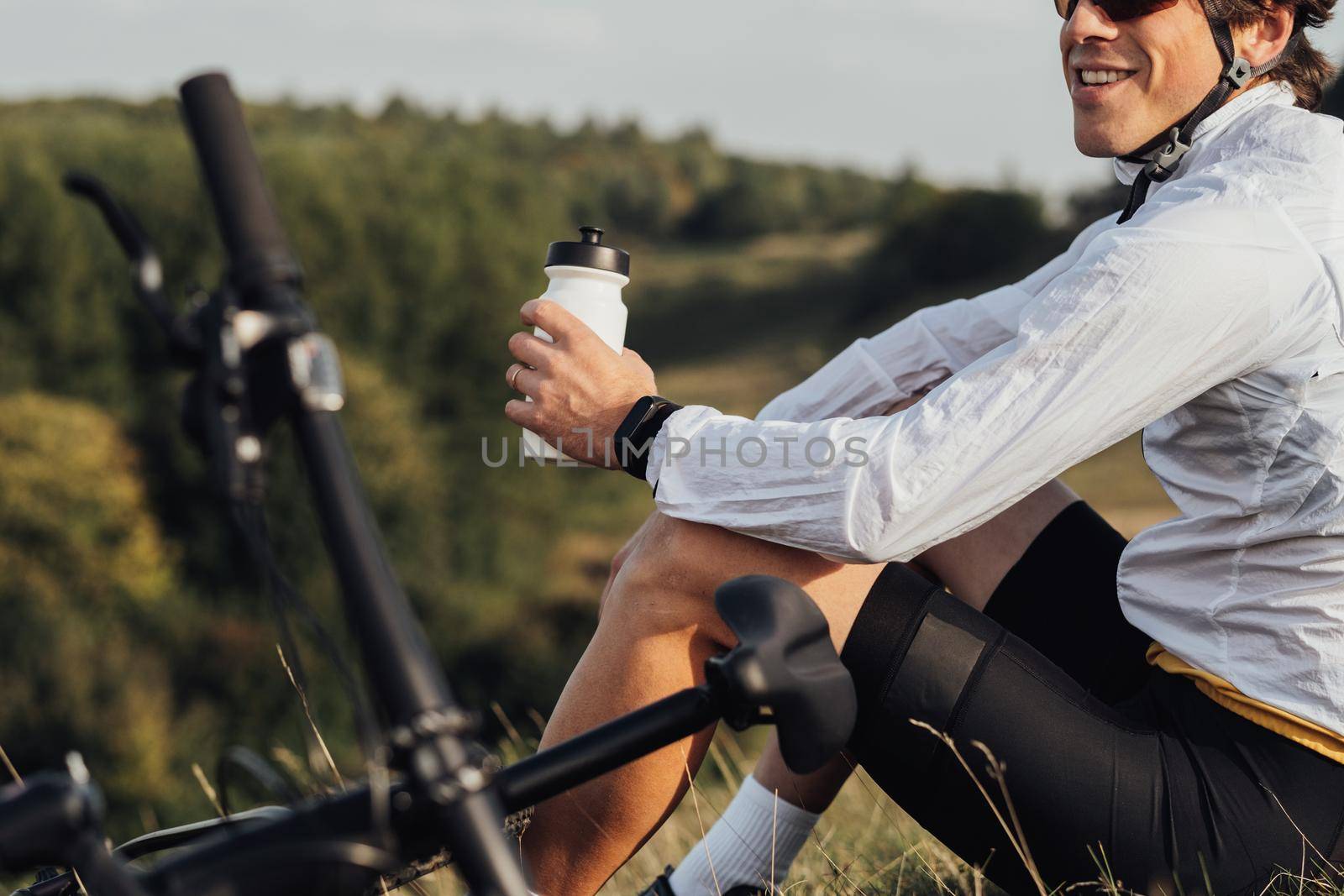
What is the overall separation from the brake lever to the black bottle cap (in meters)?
0.83

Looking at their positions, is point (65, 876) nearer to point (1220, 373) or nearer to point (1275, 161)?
point (1220, 373)

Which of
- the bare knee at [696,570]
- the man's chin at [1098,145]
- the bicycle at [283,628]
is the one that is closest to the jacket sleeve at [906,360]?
the man's chin at [1098,145]

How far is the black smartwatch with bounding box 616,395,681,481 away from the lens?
181cm

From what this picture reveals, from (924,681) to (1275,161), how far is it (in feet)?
2.68

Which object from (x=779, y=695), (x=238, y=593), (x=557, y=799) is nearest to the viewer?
(x=779, y=695)

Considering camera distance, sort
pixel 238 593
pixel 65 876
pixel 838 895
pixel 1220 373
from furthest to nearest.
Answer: pixel 238 593 < pixel 838 895 < pixel 1220 373 < pixel 65 876

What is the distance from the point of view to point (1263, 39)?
6.60ft

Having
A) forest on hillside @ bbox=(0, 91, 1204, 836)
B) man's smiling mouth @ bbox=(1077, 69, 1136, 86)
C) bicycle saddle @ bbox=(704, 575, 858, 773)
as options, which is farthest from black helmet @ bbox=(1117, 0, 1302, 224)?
forest on hillside @ bbox=(0, 91, 1204, 836)

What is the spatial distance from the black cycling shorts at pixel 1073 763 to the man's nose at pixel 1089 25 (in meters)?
0.86

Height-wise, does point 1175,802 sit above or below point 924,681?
below

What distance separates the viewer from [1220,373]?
168cm

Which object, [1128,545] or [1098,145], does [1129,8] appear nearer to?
[1098,145]

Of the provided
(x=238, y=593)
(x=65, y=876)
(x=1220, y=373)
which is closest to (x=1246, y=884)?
(x=1220, y=373)

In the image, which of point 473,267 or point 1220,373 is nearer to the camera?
point 1220,373
